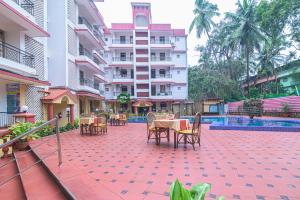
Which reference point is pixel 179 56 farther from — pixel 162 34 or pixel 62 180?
pixel 62 180

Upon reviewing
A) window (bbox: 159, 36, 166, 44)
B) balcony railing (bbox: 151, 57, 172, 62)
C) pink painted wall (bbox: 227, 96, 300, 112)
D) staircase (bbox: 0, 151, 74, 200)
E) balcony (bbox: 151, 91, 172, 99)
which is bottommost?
staircase (bbox: 0, 151, 74, 200)

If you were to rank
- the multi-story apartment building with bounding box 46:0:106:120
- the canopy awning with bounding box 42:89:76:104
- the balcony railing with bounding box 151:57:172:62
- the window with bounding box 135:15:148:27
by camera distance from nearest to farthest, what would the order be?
the canopy awning with bounding box 42:89:76:104
the multi-story apartment building with bounding box 46:0:106:120
the balcony railing with bounding box 151:57:172:62
the window with bounding box 135:15:148:27

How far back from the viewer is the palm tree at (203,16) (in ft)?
92.0

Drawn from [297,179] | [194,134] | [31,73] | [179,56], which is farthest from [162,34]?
[297,179]

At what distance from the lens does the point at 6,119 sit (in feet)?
29.0

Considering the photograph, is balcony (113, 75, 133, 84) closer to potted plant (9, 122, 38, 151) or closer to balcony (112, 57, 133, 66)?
balcony (112, 57, 133, 66)

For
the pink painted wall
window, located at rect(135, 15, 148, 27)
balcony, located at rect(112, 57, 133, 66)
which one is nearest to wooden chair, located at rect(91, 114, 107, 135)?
the pink painted wall

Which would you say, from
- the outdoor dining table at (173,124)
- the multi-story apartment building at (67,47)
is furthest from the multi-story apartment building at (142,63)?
the outdoor dining table at (173,124)

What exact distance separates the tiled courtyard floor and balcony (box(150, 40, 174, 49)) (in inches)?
949

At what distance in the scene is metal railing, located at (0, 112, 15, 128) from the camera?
851 centimetres

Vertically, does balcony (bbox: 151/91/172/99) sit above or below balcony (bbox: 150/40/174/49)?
below

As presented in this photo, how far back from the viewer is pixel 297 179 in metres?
3.50

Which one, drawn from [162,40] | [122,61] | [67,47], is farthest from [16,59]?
[162,40]

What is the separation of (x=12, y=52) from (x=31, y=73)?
1213mm
